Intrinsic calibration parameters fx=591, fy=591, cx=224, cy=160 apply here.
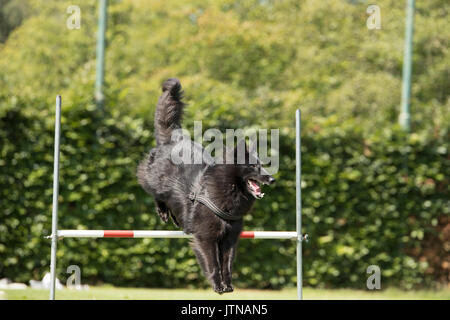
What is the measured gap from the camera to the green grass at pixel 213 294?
244 inches

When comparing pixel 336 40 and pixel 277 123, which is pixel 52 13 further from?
pixel 277 123

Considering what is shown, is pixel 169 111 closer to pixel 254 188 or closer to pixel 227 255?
pixel 254 188

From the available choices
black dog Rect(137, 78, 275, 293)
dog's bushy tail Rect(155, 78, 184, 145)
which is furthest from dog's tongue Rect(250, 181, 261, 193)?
dog's bushy tail Rect(155, 78, 184, 145)

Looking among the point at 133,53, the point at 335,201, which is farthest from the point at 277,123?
the point at 133,53

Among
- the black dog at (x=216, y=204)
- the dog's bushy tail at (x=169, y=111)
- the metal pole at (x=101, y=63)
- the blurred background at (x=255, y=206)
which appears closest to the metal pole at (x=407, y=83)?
the blurred background at (x=255, y=206)

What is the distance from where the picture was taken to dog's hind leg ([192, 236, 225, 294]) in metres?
4.11

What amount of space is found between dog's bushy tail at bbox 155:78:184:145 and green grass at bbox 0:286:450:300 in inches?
76.0

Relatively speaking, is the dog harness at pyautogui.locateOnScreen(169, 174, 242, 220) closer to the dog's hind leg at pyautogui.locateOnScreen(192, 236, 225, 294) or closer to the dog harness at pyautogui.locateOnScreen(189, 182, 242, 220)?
the dog harness at pyautogui.locateOnScreen(189, 182, 242, 220)

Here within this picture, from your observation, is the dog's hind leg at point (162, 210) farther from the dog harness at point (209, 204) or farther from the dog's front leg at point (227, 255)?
the dog's front leg at point (227, 255)

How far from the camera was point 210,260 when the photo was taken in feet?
13.6

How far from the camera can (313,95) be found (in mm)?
15844

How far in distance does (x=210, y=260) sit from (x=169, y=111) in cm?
144

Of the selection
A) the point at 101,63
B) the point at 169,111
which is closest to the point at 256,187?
the point at 169,111

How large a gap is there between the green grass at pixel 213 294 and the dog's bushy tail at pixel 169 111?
76.0 inches
